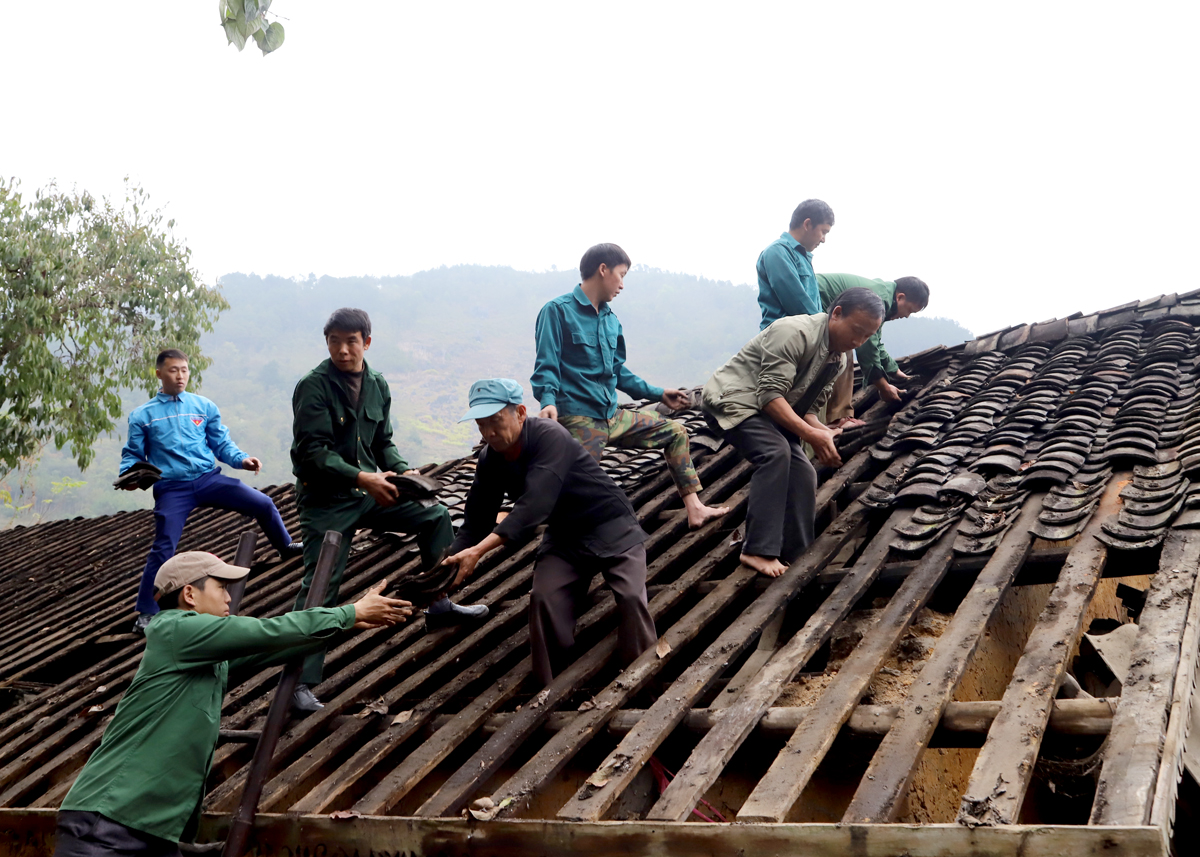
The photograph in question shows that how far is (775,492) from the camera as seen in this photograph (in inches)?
156

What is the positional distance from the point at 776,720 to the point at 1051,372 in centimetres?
398

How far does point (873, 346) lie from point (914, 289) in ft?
1.49

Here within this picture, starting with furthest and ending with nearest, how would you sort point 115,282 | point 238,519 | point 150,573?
point 115,282, point 238,519, point 150,573

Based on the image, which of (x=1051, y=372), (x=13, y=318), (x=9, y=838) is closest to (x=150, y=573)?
(x=9, y=838)

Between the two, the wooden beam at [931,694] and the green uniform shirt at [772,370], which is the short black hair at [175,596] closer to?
the wooden beam at [931,694]

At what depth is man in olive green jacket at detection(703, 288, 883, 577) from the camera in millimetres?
3980

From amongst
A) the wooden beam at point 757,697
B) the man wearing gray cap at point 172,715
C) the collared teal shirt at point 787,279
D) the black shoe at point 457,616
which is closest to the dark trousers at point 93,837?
the man wearing gray cap at point 172,715

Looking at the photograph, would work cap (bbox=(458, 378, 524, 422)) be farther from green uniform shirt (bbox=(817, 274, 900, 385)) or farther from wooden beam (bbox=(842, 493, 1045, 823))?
green uniform shirt (bbox=(817, 274, 900, 385))

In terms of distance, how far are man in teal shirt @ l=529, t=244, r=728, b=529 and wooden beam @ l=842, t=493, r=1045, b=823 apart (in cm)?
172

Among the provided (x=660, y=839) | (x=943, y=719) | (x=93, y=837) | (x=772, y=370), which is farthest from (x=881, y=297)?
(x=93, y=837)

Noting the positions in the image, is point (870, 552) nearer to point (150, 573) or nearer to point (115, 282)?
point (150, 573)

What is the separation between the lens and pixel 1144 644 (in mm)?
2480

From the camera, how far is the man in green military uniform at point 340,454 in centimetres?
381

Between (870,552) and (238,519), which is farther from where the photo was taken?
(238,519)
